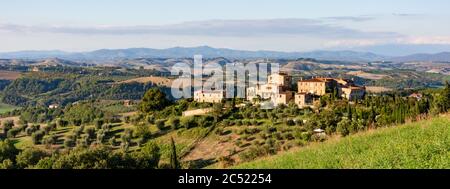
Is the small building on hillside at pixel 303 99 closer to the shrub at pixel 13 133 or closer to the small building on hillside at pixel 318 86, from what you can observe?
the small building on hillside at pixel 318 86

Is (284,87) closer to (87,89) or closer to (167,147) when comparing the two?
(167,147)

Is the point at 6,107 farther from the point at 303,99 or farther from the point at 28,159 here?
the point at 28,159

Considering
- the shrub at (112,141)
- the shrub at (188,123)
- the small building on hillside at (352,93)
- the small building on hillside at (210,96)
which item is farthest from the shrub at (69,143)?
the small building on hillside at (352,93)

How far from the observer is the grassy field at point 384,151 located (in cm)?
1041

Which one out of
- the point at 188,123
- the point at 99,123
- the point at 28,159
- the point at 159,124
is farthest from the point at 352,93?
the point at 28,159

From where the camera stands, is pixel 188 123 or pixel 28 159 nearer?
pixel 28 159

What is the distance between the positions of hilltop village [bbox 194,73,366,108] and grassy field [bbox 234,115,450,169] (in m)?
→ 40.8

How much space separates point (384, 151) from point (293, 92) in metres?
48.8

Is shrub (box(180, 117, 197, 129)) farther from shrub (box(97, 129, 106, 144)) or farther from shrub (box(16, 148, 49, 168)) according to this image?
shrub (box(16, 148, 49, 168))

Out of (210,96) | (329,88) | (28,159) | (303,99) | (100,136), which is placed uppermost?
(329,88)

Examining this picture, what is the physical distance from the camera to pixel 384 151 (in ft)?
37.4

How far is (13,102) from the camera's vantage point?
420ft

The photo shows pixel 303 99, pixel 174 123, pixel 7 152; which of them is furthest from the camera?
pixel 303 99

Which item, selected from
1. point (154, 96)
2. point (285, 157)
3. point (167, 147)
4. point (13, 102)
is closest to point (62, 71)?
point (13, 102)
